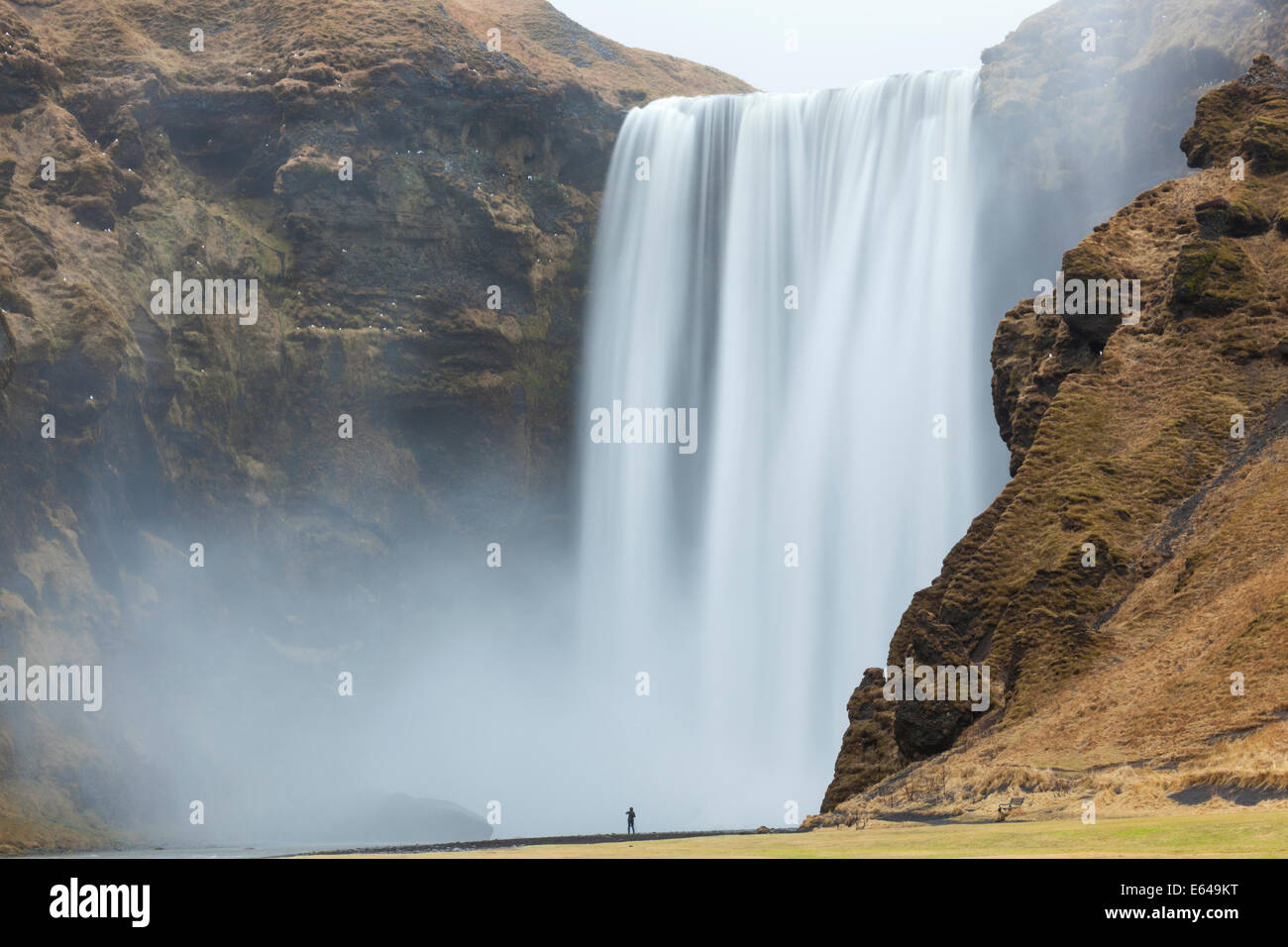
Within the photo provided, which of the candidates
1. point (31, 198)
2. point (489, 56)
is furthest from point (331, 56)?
point (31, 198)

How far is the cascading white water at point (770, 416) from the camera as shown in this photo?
5838 cm

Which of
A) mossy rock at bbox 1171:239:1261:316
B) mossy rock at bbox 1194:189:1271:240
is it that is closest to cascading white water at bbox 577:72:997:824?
mossy rock at bbox 1194:189:1271:240

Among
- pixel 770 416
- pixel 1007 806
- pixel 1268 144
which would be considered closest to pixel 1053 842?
pixel 1007 806

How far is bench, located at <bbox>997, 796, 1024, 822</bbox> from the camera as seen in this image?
19398mm

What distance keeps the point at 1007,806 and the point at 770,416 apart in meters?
44.3

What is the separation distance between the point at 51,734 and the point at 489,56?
38.5 meters

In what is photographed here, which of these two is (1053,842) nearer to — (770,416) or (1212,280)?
(1212,280)

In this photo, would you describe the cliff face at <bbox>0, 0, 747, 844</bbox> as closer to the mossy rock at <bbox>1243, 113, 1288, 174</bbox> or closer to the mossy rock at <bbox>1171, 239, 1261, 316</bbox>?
the mossy rock at <bbox>1243, 113, 1288, 174</bbox>

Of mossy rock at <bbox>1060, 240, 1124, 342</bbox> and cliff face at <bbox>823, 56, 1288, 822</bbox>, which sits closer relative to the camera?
cliff face at <bbox>823, 56, 1288, 822</bbox>

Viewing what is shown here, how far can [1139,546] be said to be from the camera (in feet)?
92.7

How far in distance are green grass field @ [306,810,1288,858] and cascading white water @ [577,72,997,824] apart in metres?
37.6

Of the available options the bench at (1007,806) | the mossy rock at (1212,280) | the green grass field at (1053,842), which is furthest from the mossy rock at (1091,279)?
the green grass field at (1053,842)

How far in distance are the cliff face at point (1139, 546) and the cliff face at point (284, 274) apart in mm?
34171
